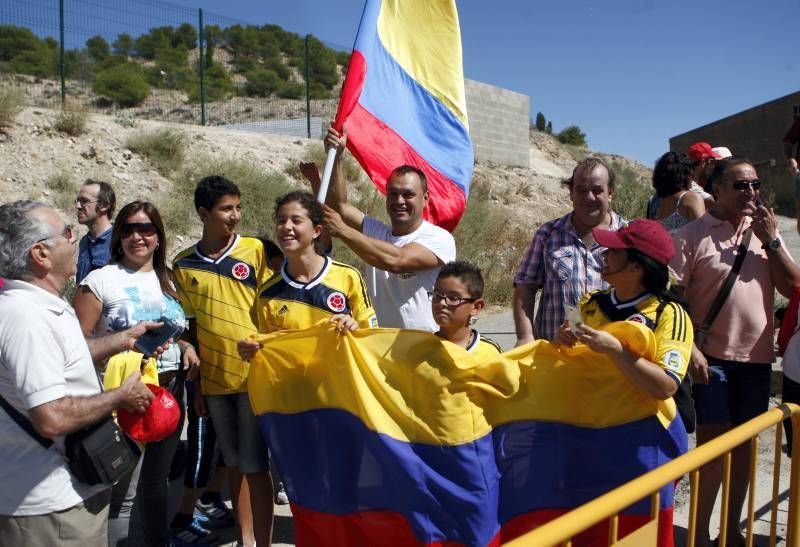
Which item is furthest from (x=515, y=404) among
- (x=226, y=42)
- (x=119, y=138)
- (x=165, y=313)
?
(x=226, y=42)

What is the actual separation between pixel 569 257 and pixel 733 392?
3.89 feet

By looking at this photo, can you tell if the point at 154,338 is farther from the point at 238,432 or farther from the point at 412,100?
the point at 412,100

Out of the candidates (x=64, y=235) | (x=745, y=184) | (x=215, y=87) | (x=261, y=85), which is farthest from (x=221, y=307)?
(x=261, y=85)

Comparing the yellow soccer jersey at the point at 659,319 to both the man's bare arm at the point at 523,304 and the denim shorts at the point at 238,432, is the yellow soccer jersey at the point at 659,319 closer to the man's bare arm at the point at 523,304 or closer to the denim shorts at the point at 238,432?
the man's bare arm at the point at 523,304

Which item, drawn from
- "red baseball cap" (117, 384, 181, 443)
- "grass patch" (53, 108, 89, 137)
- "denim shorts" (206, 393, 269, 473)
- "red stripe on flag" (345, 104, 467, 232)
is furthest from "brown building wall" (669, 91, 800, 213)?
"red baseball cap" (117, 384, 181, 443)

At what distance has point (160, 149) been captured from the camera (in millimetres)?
17000

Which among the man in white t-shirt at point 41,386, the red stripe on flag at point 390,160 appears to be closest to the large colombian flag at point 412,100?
the red stripe on flag at point 390,160

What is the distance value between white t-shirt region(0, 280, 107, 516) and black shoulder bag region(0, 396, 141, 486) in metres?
0.03

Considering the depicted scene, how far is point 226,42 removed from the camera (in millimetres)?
45062

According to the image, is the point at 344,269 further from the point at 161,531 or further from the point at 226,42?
the point at 226,42

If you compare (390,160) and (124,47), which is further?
(124,47)

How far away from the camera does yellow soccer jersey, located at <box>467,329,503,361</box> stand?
127 inches

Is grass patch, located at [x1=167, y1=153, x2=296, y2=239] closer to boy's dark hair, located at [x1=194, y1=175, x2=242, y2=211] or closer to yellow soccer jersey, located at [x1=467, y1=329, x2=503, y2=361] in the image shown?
boy's dark hair, located at [x1=194, y1=175, x2=242, y2=211]

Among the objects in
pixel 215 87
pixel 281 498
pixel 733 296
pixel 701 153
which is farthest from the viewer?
pixel 215 87
